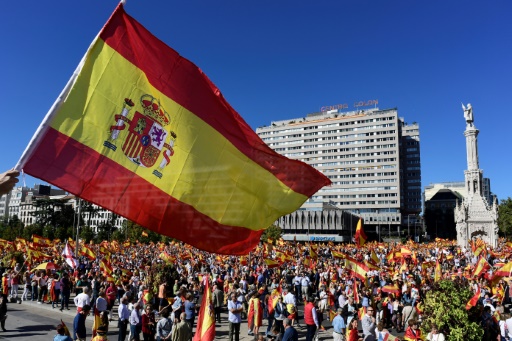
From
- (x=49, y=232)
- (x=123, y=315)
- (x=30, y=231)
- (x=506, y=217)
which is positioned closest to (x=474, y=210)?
(x=506, y=217)

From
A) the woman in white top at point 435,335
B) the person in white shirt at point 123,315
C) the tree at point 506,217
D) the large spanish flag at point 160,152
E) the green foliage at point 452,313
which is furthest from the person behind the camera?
the tree at point 506,217

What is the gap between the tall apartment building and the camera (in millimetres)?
120562

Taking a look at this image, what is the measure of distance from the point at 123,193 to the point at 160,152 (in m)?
0.76

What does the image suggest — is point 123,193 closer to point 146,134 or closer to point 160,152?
point 160,152

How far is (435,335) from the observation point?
9734 millimetres

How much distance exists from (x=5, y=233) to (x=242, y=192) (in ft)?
310

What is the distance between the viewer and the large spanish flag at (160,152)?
16.8 ft

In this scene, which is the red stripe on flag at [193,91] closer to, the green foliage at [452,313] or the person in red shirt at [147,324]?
the green foliage at [452,313]

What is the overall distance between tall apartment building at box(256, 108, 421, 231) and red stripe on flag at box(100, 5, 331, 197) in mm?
108239

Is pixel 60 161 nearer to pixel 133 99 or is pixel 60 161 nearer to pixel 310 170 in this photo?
pixel 133 99

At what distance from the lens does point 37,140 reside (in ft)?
15.7

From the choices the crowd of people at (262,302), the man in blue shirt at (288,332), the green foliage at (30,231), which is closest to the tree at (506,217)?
the crowd of people at (262,302)

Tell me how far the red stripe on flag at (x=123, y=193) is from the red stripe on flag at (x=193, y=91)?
1154mm

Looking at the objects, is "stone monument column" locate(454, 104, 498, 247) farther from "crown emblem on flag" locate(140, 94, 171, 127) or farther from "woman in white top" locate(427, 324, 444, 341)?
"crown emblem on flag" locate(140, 94, 171, 127)
